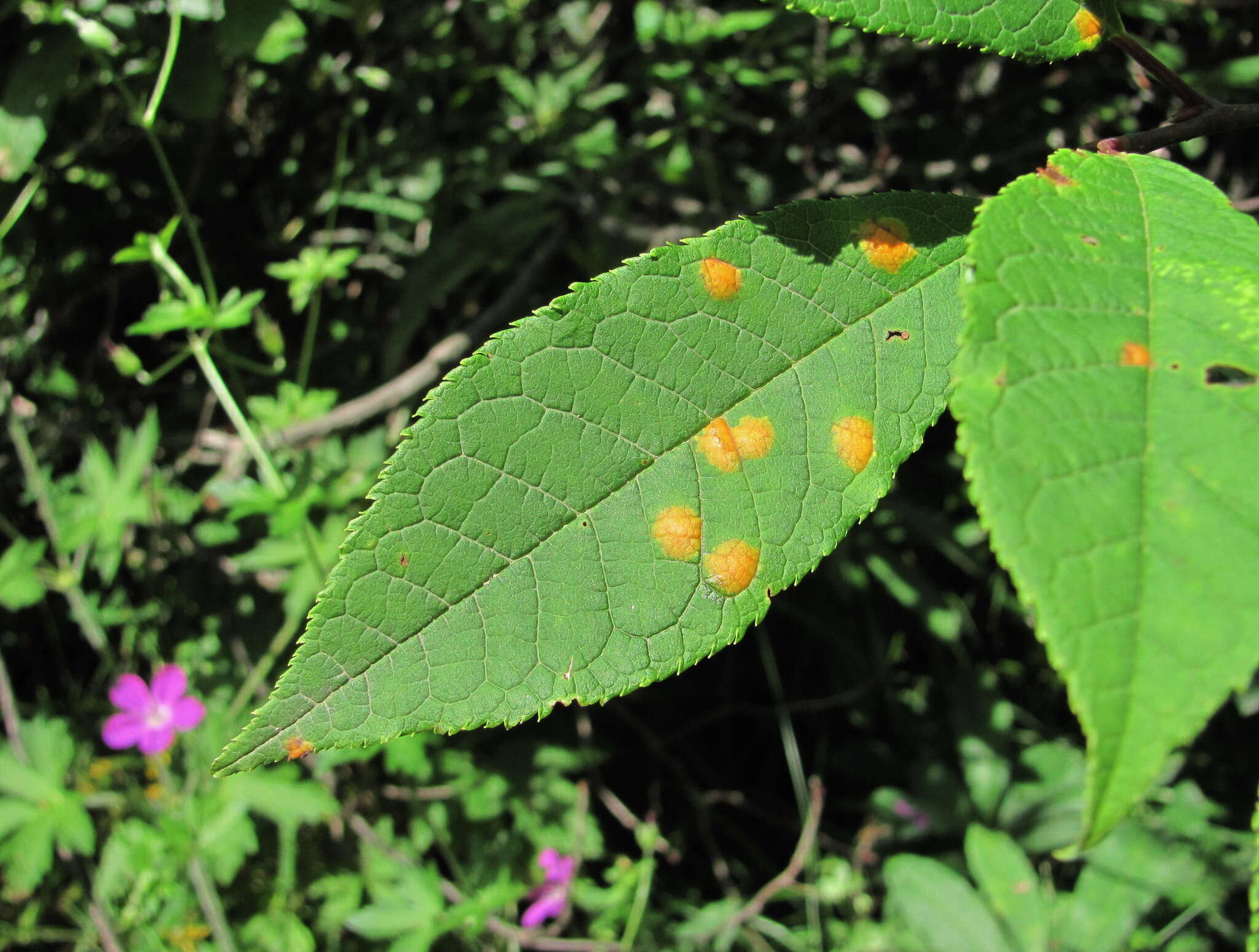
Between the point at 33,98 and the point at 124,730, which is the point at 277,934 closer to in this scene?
the point at 124,730

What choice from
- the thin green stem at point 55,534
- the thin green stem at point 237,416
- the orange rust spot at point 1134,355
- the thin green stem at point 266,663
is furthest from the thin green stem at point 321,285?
the orange rust spot at point 1134,355

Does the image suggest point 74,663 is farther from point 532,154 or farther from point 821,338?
point 821,338

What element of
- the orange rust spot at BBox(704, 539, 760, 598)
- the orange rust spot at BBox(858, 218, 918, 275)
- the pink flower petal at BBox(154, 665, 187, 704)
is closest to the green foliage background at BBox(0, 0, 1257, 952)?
the pink flower petal at BBox(154, 665, 187, 704)

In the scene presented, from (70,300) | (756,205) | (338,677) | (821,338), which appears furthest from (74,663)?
(821,338)

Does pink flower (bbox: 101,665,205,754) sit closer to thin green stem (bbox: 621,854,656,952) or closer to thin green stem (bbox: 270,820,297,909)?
thin green stem (bbox: 270,820,297,909)

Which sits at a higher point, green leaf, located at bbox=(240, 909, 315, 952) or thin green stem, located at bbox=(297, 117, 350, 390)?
thin green stem, located at bbox=(297, 117, 350, 390)

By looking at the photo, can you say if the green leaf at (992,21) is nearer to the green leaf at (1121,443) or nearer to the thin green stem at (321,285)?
the green leaf at (1121,443)
